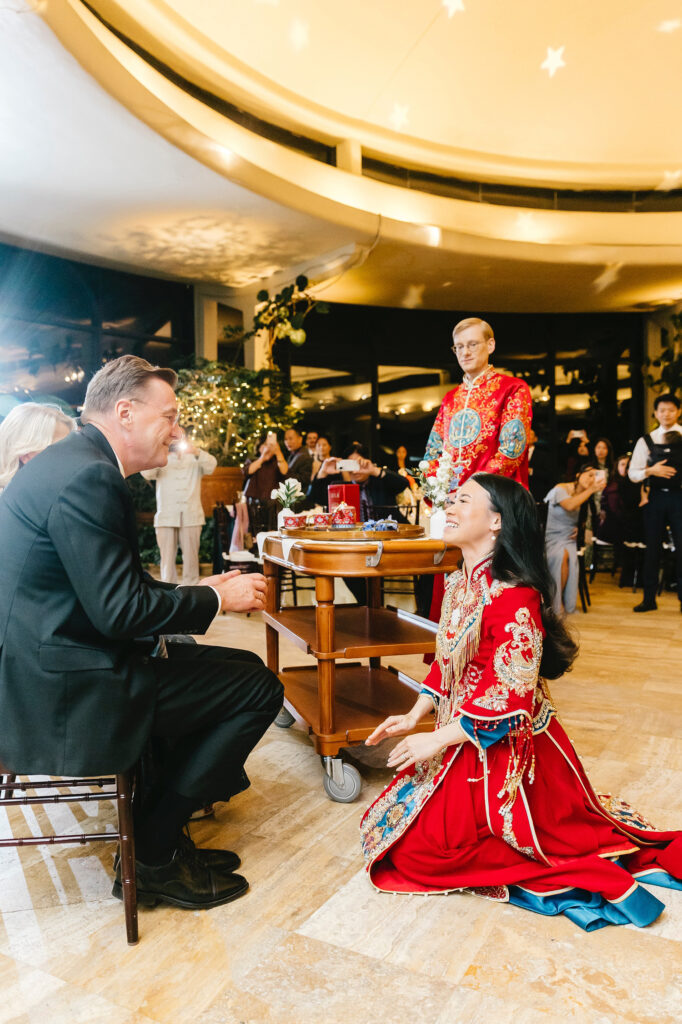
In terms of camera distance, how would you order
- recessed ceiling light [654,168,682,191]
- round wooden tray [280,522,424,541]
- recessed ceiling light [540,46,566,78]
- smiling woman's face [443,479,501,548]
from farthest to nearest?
1. recessed ceiling light [654,168,682,191]
2. recessed ceiling light [540,46,566,78]
3. round wooden tray [280,522,424,541]
4. smiling woman's face [443,479,501,548]

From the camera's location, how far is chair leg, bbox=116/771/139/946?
162cm

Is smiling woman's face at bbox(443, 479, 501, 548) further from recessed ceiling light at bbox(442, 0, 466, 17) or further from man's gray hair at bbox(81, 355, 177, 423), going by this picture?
recessed ceiling light at bbox(442, 0, 466, 17)

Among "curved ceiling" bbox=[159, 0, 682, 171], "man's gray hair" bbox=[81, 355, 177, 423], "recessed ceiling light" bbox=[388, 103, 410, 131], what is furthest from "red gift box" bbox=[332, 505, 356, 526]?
"recessed ceiling light" bbox=[388, 103, 410, 131]

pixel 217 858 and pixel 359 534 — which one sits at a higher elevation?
pixel 359 534

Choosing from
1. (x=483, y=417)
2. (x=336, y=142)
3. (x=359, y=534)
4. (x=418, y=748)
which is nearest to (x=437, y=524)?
(x=359, y=534)

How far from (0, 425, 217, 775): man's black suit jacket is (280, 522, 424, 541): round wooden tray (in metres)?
1.02

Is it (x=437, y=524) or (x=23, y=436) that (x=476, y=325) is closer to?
(x=437, y=524)

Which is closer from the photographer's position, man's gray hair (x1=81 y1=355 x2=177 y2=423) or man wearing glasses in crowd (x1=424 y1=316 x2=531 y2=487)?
man's gray hair (x1=81 y1=355 x2=177 y2=423)

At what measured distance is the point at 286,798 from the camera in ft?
8.10

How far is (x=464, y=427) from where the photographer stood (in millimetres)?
3225

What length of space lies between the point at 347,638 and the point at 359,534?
1.48 ft

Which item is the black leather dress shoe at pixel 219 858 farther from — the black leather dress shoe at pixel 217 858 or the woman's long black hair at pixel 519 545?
the woman's long black hair at pixel 519 545

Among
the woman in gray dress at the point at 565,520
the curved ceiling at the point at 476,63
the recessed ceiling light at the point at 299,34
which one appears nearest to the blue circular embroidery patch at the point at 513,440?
the woman in gray dress at the point at 565,520

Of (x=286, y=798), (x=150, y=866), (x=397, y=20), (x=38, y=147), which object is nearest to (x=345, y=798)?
(x=286, y=798)
